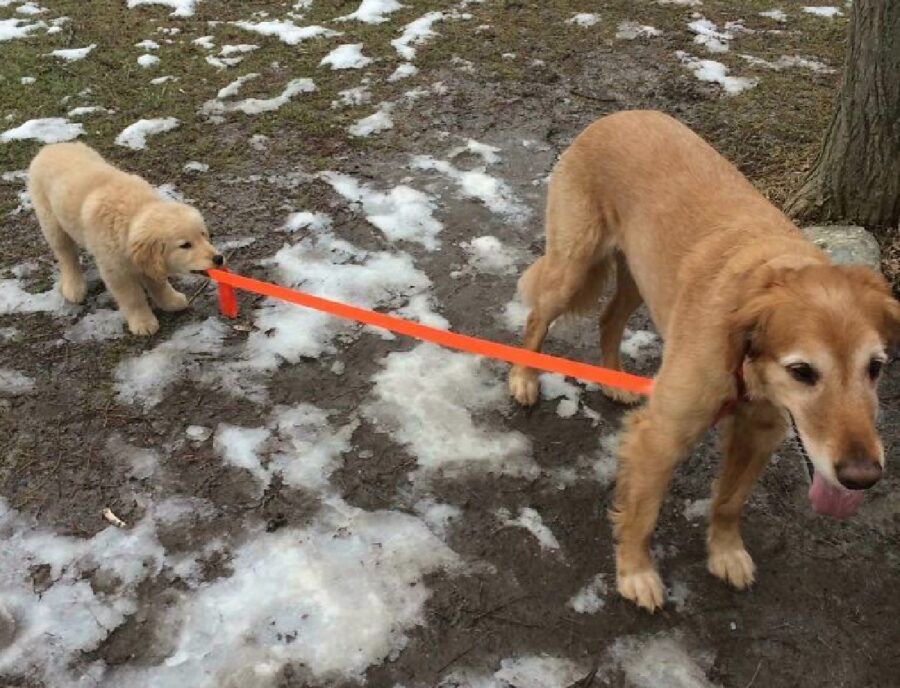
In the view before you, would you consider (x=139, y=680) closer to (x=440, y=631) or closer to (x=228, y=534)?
(x=228, y=534)

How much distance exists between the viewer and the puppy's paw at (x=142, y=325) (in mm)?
4262

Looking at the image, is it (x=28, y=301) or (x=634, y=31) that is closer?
Result: (x=28, y=301)

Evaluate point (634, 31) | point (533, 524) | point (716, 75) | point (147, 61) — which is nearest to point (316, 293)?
point (533, 524)

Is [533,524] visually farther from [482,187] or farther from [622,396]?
[482,187]

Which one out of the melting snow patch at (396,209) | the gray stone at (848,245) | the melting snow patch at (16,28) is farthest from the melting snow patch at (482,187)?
the melting snow patch at (16,28)

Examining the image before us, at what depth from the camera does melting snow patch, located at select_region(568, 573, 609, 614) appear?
3.00 m

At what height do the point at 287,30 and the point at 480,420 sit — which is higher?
the point at 287,30

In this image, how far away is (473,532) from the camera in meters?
3.28

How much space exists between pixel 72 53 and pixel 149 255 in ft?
14.4

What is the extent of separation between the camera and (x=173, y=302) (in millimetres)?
4453

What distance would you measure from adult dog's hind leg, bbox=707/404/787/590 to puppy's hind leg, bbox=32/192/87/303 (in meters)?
3.56

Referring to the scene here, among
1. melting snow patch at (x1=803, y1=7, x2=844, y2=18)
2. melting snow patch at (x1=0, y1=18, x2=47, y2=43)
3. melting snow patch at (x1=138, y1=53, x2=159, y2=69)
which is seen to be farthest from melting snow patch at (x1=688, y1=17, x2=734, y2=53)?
melting snow patch at (x1=0, y1=18, x2=47, y2=43)

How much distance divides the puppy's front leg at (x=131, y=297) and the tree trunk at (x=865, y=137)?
3.82 metres

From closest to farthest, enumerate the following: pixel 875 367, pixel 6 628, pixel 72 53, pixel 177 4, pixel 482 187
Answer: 1. pixel 875 367
2. pixel 6 628
3. pixel 482 187
4. pixel 72 53
5. pixel 177 4
